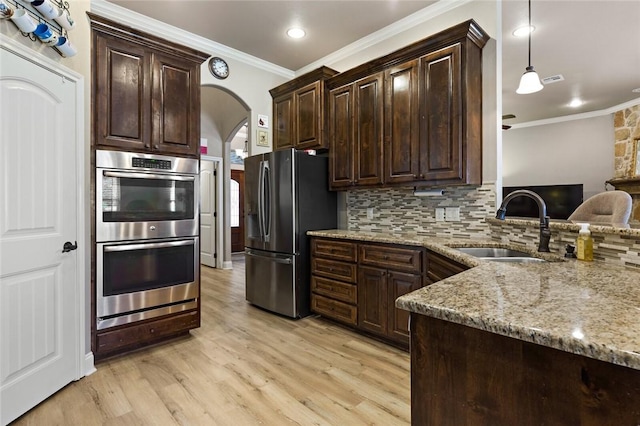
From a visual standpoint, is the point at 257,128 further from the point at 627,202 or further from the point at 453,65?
the point at 627,202

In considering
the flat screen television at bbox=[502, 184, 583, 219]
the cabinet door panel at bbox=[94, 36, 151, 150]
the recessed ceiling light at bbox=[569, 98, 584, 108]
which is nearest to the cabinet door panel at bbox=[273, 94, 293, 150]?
the cabinet door panel at bbox=[94, 36, 151, 150]

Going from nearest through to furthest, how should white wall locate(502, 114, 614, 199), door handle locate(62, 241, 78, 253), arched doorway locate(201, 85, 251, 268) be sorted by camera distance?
door handle locate(62, 241, 78, 253) < arched doorway locate(201, 85, 251, 268) < white wall locate(502, 114, 614, 199)

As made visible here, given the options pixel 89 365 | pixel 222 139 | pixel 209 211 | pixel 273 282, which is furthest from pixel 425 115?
pixel 209 211

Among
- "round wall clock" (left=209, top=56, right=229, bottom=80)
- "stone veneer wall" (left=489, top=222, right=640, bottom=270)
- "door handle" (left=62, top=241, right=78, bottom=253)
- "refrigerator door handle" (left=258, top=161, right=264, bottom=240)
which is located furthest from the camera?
"round wall clock" (left=209, top=56, right=229, bottom=80)

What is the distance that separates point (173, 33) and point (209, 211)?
126 inches

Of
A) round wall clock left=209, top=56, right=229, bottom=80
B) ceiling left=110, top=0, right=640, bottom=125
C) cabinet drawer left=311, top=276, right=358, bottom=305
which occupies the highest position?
ceiling left=110, top=0, right=640, bottom=125

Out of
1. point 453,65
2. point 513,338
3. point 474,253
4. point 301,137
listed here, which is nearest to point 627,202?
point 474,253

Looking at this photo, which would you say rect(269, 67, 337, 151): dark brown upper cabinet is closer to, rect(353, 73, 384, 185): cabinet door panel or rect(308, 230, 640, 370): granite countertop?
rect(353, 73, 384, 185): cabinet door panel

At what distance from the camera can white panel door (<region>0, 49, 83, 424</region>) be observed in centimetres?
174

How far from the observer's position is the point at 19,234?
1814 mm

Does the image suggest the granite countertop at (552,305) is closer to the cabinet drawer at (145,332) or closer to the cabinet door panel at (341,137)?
the cabinet door panel at (341,137)

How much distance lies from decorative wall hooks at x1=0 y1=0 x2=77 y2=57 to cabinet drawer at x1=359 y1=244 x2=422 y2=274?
2540mm

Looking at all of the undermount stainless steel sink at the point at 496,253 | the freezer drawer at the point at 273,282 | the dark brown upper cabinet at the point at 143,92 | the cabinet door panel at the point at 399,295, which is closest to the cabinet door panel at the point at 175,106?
the dark brown upper cabinet at the point at 143,92

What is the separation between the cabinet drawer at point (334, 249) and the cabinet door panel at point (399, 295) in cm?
44
